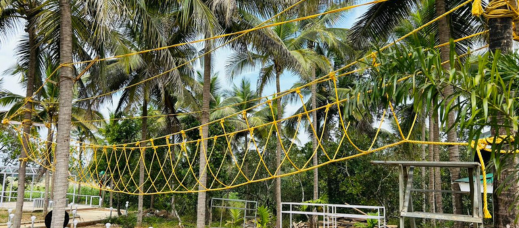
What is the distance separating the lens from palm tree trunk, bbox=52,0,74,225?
17.4 ft

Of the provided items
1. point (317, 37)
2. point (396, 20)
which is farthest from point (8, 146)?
point (396, 20)

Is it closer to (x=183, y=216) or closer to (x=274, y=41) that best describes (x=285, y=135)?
(x=183, y=216)

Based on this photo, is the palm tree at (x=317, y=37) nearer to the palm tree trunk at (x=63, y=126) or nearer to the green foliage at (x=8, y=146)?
the palm tree trunk at (x=63, y=126)

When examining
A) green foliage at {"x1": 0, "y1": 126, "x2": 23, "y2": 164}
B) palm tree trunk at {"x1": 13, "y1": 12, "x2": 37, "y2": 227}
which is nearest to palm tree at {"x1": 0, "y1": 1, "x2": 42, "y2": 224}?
palm tree trunk at {"x1": 13, "y1": 12, "x2": 37, "y2": 227}

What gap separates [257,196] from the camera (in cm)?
1823

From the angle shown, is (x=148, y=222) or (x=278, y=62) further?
(x=148, y=222)

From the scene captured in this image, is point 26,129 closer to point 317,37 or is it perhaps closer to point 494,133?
point 317,37

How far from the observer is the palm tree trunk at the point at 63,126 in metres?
5.30

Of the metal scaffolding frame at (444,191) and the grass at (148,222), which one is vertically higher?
the metal scaffolding frame at (444,191)

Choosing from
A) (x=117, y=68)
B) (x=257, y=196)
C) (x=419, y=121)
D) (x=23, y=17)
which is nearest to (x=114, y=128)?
(x=117, y=68)

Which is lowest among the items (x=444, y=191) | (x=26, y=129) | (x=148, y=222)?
(x=148, y=222)

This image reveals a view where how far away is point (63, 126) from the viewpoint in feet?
18.0

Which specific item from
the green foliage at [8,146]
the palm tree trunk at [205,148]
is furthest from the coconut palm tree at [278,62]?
the green foliage at [8,146]

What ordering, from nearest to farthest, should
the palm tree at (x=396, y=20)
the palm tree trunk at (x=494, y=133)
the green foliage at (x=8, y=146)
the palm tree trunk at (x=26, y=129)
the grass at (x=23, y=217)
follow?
1. the palm tree trunk at (x=494, y=133)
2. the palm tree at (x=396, y=20)
3. the palm tree trunk at (x=26, y=129)
4. the grass at (x=23, y=217)
5. the green foliage at (x=8, y=146)
